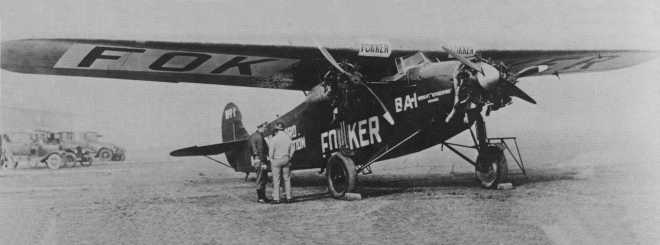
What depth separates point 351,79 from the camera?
8148 mm

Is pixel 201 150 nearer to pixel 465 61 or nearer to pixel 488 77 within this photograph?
pixel 465 61

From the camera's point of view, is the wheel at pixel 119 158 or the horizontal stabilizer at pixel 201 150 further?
the wheel at pixel 119 158

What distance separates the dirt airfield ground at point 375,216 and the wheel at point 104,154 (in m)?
15.0

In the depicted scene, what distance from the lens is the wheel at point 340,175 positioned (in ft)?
26.2

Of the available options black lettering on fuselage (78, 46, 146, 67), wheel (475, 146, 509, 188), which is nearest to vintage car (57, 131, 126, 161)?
black lettering on fuselage (78, 46, 146, 67)

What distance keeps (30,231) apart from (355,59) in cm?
521

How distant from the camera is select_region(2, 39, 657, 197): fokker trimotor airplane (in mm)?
7059

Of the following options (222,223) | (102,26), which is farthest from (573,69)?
(102,26)

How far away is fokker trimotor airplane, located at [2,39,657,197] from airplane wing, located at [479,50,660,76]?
0.12ft

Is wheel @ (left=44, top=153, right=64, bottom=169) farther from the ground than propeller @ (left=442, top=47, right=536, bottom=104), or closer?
closer

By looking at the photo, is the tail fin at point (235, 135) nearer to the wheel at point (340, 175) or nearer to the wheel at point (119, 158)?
the wheel at point (340, 175)

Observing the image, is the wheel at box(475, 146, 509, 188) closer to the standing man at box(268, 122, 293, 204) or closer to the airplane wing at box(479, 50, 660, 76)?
the airplane wing at box(479, 50, 660, 76)

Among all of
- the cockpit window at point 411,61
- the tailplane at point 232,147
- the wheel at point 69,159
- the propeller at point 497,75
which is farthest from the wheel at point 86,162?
the propeller at point 497,75

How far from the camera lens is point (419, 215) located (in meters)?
6.57
